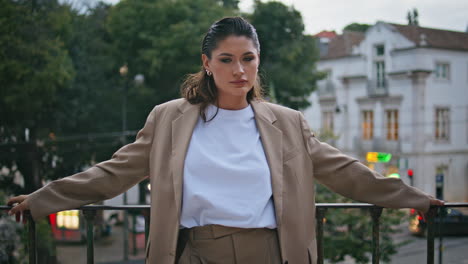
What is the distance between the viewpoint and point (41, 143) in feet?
59.2

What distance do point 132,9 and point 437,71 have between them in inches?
532

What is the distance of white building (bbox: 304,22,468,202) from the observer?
849 inches

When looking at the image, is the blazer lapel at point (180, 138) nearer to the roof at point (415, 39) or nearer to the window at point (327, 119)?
the roof at point (415, 39)

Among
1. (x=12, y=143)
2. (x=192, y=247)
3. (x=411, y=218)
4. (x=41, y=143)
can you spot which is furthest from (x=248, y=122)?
(x=41, y=143)

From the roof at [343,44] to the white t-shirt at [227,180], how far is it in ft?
88.2

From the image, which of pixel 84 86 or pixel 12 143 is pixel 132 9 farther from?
pixel 12 143

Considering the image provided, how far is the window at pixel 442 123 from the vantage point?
77.5ft

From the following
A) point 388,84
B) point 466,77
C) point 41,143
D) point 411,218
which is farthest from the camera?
point 388,84

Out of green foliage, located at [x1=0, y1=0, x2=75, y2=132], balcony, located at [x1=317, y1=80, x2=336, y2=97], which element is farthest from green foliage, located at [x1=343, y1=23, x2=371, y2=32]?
green foliage, located at [x1=0, y1=0, x2=75, y2=132]

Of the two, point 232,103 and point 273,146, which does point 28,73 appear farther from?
point 273,146

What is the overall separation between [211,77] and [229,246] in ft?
2.78

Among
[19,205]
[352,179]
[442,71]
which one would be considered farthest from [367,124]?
[19,205]

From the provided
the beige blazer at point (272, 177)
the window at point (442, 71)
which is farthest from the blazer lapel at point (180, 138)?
the window at point (442, 71)

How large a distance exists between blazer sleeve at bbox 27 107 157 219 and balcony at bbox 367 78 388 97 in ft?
84.7
